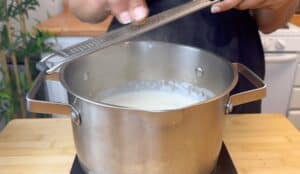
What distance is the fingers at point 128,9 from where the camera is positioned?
50 centimetres

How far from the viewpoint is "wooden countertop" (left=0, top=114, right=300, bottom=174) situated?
0.54 metres

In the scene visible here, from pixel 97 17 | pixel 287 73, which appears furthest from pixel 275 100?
pixel 97 17

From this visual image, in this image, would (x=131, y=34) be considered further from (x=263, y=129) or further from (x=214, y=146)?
(x=263, y=129)

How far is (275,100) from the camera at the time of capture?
4.87ft

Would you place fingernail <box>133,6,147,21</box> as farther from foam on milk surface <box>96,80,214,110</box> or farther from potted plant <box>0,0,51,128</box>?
potted plant <box>0,0,51,128</box>

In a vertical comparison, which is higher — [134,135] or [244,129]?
[134,135]

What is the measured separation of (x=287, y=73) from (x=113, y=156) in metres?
1.18

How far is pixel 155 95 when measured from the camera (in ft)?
1.86

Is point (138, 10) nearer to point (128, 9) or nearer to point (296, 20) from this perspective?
point (128, 9)

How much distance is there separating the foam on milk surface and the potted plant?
1.99ft

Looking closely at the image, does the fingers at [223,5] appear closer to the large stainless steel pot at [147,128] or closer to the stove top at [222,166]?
the large stainless steel pot at [147,128]

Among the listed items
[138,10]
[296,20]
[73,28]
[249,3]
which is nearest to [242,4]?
[249,3]

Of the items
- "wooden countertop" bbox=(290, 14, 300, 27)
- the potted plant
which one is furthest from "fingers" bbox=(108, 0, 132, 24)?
"wooden countertop" bbox=(290, 14, 300, 27)

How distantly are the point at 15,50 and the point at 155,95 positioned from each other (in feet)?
2.64
